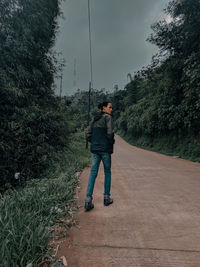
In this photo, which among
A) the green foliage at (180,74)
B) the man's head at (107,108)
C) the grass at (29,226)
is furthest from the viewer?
the green foliage at (180,74)

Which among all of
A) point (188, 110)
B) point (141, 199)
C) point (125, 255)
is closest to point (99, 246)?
point (125, 255)

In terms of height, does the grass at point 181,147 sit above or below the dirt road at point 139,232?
above

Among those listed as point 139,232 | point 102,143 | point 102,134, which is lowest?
point 139,232

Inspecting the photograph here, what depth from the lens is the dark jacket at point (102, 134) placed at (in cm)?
265

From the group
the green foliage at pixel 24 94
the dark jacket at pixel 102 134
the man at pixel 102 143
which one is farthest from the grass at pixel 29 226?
the green foliage at pixel 24 94

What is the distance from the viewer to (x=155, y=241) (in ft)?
5.95

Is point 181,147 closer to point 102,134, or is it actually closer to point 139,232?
point 102,134

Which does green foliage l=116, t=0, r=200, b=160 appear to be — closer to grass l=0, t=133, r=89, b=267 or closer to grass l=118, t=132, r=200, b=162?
grass l=118, t=132, r=200, b=162

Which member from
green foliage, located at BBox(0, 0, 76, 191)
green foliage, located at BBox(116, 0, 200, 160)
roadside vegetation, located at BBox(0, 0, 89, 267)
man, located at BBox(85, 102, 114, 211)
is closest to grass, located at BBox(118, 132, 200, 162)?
green foliage, located at BBox(116, 0, 200, 160)

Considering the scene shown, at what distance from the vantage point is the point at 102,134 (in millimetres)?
2693

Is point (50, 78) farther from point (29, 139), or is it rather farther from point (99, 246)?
point (99, 246)

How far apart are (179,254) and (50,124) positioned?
5175mm

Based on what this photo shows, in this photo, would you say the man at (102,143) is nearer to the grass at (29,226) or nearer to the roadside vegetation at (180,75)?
the grass at (29,226)

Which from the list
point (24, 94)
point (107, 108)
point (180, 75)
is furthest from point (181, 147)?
point (24, 94)
